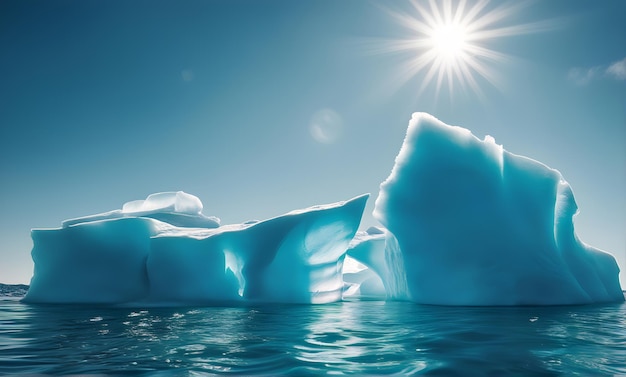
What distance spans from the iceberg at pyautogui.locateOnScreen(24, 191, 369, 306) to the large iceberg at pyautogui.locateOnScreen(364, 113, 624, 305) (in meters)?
1.87

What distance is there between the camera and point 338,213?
12.0 m

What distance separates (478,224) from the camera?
10734mm

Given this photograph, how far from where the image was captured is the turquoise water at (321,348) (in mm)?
3303

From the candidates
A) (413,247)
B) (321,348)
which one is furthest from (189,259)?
(321,348)

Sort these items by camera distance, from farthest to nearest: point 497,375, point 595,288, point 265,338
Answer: point 595,288 < point 265,338 < point 497,375

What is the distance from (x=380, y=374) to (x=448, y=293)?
27.4 feet

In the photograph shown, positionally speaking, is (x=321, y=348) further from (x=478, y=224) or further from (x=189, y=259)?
(x=189, y=259)

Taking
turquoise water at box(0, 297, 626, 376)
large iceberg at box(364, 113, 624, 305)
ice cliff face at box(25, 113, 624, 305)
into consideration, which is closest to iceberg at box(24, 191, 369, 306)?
ice cliff face at box(25, 113, 624, 305)

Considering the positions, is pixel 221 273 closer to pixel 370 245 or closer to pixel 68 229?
pixel 68 229

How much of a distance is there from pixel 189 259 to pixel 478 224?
8545 mm

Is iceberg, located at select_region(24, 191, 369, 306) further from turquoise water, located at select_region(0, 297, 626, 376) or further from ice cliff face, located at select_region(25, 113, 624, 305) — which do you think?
turquoise water, located at select_region(0, 297, 626, 376)

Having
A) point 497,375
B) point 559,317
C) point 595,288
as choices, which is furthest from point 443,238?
point 497,375

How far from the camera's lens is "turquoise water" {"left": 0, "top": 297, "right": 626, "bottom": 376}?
330 centimetres

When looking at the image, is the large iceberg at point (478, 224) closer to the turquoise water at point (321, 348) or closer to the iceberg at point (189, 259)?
the iceberg at point (189, 259)
